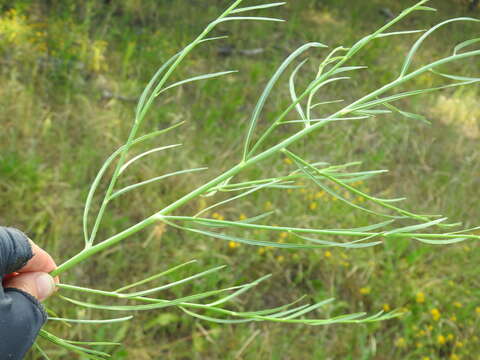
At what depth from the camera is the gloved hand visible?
1.86 ft

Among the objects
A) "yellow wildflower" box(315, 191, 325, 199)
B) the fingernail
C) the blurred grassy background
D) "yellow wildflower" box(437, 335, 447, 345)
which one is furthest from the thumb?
"yellow wildflower" box(315, 191, 325, 199)

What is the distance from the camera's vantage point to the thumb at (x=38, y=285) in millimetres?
625

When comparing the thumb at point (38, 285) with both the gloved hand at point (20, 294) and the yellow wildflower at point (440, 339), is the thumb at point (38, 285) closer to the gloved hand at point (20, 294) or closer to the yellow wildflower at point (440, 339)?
the gloved hand at point (20, 294)

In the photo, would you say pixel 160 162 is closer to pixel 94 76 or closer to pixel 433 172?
pixel 94 76

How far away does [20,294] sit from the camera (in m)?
0.60

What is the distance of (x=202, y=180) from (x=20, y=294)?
156 centimetres

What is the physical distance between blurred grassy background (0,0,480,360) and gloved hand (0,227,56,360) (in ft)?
2.88

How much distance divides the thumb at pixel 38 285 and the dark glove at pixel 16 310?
0.7 inches

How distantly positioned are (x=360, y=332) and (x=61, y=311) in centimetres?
99

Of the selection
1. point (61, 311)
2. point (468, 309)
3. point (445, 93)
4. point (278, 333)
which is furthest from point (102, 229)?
point (445, 93)

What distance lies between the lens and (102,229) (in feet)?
6.20

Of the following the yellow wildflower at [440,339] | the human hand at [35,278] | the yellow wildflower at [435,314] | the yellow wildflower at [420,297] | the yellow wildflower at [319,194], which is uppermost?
the human hand at [35,278]

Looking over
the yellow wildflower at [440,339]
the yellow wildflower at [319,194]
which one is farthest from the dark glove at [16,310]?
the yellow wildflower at [319,194]

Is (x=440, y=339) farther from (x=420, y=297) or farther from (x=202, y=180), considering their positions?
(x=202, y=180)
